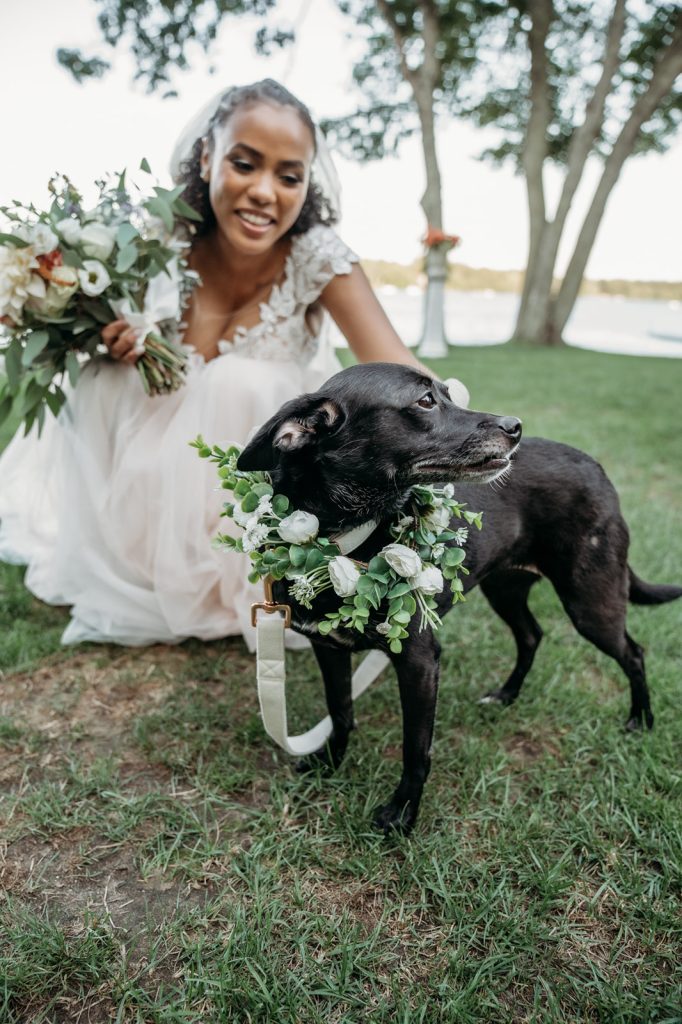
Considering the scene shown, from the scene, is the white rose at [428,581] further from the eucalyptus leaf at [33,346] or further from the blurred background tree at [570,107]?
the blurred background tree at [570,107]

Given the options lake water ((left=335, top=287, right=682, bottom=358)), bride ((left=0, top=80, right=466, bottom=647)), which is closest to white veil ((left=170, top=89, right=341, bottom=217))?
bride ((left=0, top=80, right=466, bottom=647))

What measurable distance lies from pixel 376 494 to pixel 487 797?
110cm

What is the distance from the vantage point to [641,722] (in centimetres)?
248

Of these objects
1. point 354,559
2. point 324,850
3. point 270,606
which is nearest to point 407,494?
point 354,559

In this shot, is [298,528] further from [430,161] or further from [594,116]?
[594,116]

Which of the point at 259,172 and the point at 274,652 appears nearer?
the point at 274,652

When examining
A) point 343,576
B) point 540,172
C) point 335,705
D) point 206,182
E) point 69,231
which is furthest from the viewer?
point 540,172

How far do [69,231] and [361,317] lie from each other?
1.21 meters

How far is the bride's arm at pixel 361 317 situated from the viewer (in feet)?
9.32

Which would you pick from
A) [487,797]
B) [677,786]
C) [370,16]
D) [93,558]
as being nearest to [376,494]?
[487,797]

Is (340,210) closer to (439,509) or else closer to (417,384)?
(417,384)

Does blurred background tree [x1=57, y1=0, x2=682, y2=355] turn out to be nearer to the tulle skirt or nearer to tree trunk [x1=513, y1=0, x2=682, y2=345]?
tree trunk [x1=513, y1=0, x2=682, y2=345]

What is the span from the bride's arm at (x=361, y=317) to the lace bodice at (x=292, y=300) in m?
0.06

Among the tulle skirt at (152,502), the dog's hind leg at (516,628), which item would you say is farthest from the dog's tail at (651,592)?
the tulle skirt at (152,502)
